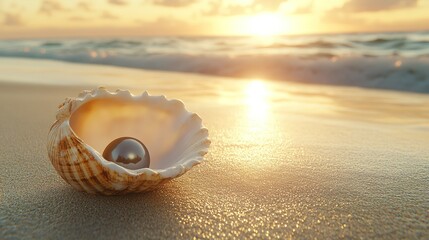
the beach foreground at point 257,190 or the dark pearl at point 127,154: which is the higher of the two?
the dark pearl at point 127,154

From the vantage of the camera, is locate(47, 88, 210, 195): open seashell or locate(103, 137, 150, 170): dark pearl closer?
locate(47, 88, 210, 195): open seashell

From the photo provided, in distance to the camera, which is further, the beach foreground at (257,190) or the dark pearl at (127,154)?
the dark pearl at (127,154)

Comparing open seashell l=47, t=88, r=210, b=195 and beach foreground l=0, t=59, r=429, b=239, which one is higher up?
open seashell l=47, t=88, r=210, b=195

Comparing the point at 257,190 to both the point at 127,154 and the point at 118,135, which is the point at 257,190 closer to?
the point at 127,154

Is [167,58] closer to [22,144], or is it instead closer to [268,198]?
[22,144]

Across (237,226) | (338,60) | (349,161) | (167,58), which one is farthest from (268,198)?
(167,58)
